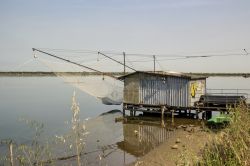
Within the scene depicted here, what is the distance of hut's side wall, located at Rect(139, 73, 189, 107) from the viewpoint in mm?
31891

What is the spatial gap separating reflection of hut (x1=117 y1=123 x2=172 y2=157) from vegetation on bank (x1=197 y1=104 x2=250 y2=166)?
8.62m

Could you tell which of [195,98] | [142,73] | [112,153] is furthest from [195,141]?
[142,73]

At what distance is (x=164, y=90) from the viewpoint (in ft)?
108

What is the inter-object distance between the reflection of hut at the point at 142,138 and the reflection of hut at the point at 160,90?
4073 mm

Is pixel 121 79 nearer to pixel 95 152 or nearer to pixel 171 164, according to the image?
pixel 95 152

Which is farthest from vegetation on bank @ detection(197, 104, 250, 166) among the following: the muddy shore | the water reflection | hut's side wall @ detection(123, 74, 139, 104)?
hut's side wall @ detection(123, 74, 139, 104)

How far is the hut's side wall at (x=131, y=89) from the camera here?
34594 millimetres

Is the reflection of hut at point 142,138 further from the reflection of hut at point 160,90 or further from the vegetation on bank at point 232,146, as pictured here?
the vegetation on bank at point 232,146

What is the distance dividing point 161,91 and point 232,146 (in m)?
27.2

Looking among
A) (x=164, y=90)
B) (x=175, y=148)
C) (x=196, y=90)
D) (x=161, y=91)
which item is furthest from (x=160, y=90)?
(x=175, y=148)

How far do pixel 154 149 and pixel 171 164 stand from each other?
418 cm

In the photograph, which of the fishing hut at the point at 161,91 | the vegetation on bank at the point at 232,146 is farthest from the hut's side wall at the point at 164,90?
the vegetation on bank at the point at 232,146

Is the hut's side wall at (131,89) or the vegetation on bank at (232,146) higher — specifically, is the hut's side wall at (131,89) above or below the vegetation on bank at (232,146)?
above

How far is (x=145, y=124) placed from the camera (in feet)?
102
